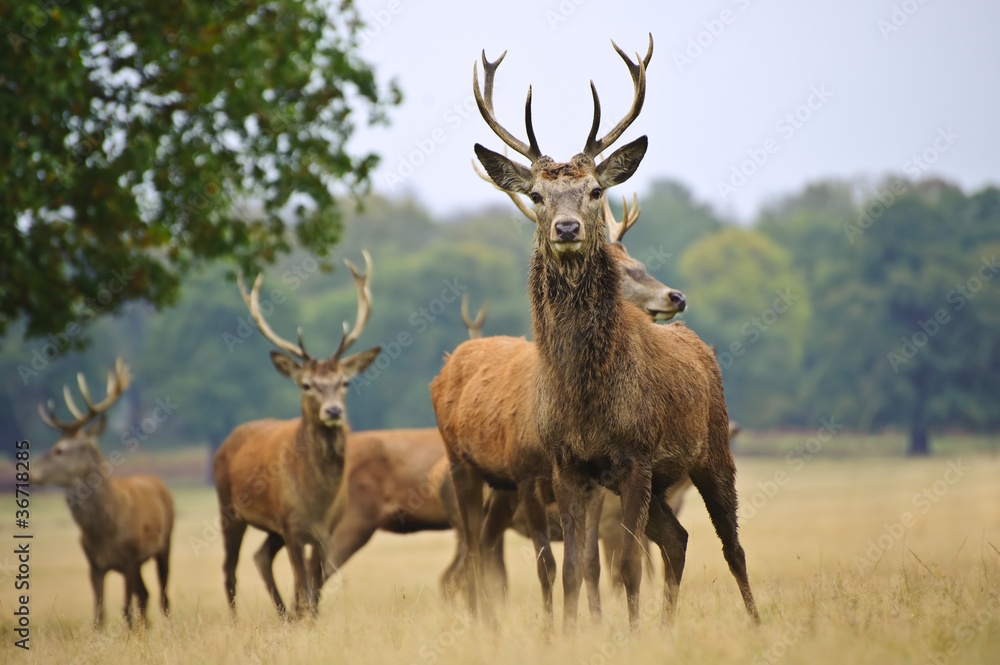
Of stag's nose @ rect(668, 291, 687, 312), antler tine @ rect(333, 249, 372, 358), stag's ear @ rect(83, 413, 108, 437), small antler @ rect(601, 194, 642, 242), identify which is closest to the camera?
stag's nose @ rect(668, 291, 687, 312)

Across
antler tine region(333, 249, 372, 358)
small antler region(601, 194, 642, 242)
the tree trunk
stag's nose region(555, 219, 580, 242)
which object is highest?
small antler region(601, 194, 642, 242)

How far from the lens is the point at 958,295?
3934 cm

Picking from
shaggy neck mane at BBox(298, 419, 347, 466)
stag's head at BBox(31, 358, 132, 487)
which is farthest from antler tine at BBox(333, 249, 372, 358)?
stag's head at BBox(31, 358, 132, 487)

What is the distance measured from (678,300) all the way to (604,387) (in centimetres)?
207

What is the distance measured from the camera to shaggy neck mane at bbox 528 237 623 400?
561cm

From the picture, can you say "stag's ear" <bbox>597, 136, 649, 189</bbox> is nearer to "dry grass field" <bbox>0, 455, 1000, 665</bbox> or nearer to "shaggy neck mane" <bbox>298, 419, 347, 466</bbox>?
"dry grass field" <bbox>0, 455, 1000, 665</bbox>

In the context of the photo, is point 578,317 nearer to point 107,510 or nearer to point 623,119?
point 623,119

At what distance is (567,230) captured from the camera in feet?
17.9

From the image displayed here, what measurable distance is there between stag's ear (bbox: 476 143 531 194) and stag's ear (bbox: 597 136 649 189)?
16.1 inches

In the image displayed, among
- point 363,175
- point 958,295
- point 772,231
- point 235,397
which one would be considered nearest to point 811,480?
point 958,295

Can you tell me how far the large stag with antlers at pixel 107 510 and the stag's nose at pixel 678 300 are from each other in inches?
209

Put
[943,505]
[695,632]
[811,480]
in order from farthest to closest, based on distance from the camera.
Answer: [811,480] → [943,505] → [695,632]

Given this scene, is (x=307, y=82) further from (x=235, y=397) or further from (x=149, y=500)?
(x=235, y=397)

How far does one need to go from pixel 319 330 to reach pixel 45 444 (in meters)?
12.0
